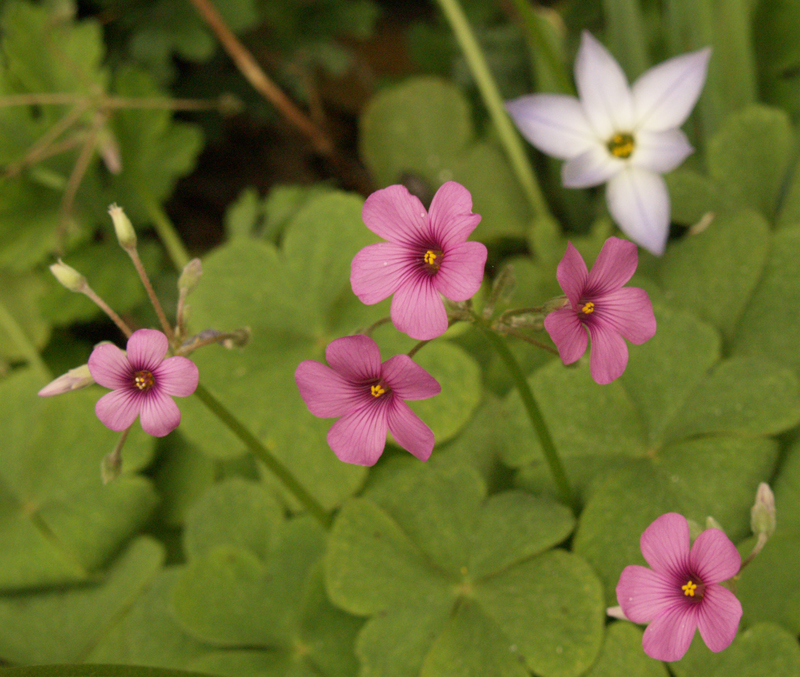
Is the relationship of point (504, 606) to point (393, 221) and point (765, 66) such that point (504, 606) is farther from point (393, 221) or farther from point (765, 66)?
point (765, 66)

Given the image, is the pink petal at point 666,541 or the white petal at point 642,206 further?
the white petal at point 642,206

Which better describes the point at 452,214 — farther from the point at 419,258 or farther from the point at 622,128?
the point at 622,128

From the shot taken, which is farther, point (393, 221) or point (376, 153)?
point (376, 153)

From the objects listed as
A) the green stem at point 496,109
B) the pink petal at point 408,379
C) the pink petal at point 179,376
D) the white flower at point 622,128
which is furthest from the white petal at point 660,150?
the pink petal at point 179,376

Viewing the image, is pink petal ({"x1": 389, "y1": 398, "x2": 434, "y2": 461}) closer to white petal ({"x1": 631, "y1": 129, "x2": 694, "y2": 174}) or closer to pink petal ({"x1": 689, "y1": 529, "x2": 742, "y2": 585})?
pink petal ({"x1": 689, "y1": 529, "x2": 742, "y2": 585})

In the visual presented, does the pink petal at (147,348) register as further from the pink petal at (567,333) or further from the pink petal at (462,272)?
the pink petal at (567,333)

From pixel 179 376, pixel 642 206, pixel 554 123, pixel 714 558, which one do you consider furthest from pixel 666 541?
pixel 554 123

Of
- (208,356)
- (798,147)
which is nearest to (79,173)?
(208,356)
